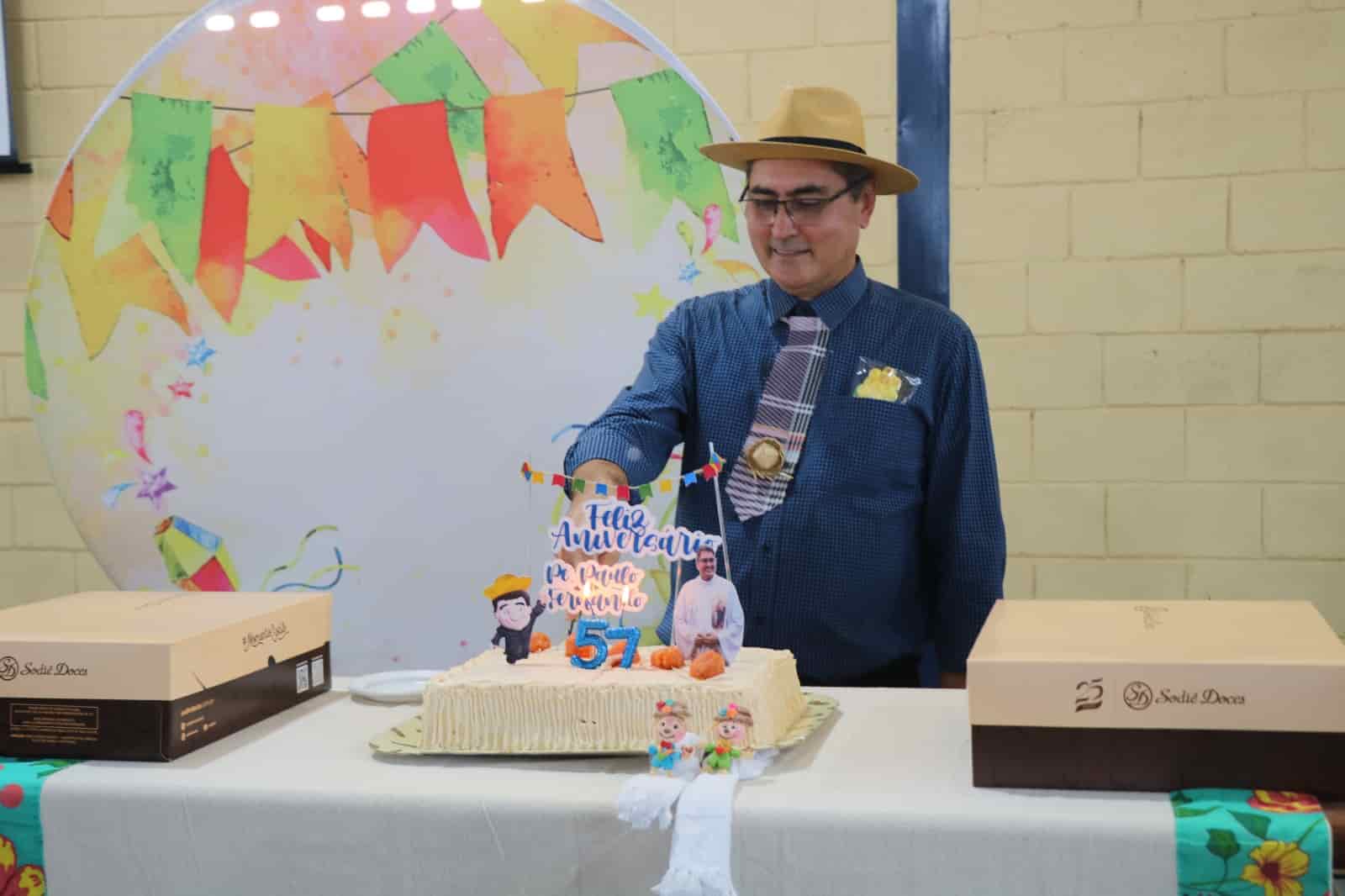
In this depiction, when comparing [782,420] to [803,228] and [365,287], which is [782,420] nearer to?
[803,228]

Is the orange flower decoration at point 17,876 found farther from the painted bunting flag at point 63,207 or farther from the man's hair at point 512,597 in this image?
the painted bunting flag at point 63,207

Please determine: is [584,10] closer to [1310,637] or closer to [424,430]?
[424,430]

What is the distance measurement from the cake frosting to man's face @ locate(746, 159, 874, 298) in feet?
2.82

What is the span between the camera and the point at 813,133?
81.1 inches

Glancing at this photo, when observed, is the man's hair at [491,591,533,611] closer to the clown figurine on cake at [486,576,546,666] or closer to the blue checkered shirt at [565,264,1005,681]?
the clown figurine on cake at [486,576,546,666]

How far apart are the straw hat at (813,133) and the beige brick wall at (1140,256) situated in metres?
0.73

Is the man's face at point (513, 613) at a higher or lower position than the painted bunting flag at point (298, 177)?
lower

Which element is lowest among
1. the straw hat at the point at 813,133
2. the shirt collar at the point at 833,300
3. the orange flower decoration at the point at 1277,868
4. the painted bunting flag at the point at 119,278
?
the orange flower decoration at the point at 1277,868

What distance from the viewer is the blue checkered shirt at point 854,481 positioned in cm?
203

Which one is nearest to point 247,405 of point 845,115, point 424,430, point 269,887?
point 424,430

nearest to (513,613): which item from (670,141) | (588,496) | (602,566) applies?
(602,566)

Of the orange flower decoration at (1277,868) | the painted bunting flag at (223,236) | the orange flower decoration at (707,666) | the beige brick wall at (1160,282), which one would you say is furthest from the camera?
the beige brick wall at (1160,282)

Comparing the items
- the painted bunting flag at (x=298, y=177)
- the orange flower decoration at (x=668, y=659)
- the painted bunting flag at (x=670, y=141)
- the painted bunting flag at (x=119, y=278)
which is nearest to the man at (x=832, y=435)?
the painted bunting flag at (x=670, y=141)

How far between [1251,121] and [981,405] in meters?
1.00
